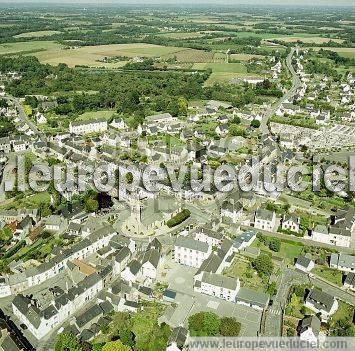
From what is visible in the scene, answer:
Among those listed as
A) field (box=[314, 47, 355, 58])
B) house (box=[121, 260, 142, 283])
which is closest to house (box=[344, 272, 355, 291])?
house (box=[121, 260, 142, 283])

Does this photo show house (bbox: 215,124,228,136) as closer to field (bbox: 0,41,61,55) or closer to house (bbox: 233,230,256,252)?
house (bbox: 233,230,256,252)

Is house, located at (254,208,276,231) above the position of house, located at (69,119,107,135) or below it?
below

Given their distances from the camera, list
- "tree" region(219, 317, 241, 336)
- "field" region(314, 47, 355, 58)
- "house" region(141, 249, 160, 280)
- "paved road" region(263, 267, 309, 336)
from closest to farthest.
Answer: "tree" region(219, 317, 241, 336)
"paved road" region(263, 267, 309, 336)
"house" region(141, 249, 160, 280)
"field" region(314, 47, 355, 58)

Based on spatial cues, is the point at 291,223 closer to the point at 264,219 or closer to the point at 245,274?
the point at 264,219

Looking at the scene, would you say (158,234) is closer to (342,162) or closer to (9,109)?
(342,162)

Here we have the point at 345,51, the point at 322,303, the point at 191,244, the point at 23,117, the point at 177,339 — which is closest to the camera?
the point at 177,339

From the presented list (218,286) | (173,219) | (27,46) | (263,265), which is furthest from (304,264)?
(27,46)

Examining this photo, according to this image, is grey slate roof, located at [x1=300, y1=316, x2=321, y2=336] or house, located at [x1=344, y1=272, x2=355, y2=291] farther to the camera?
house, located at [x1=344, y1=272, x2=355, y2=291]

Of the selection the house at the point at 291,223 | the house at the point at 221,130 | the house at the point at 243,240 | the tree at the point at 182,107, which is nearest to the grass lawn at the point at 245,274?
the house at the point at 243,240
